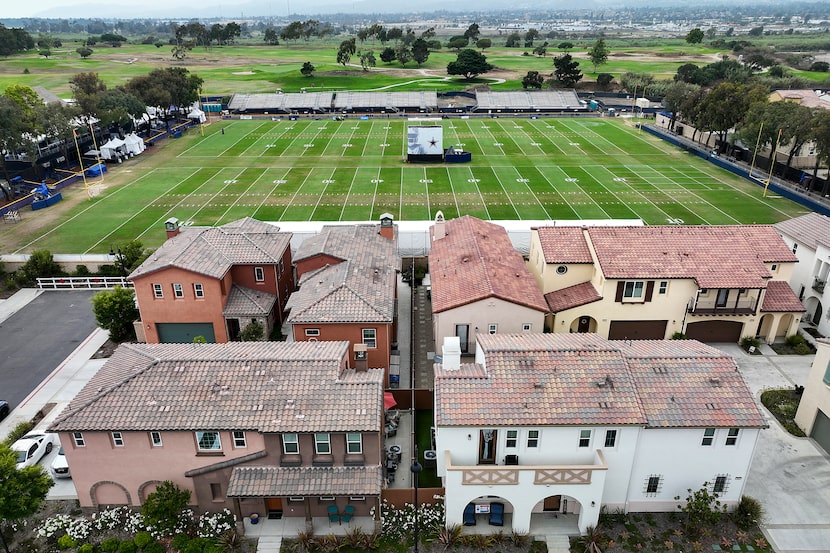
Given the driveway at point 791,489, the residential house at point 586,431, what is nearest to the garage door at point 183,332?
the residential house at point 586,431

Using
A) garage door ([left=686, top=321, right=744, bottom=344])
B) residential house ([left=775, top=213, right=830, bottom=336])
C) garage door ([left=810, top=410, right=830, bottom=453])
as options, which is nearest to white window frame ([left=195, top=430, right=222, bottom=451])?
garage door ([left=810, top=410, right=830, bottom=453])

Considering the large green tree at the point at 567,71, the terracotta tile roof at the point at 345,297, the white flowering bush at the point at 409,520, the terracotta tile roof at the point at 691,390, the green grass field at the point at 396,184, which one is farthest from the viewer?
the large green tree at the point at 567,71

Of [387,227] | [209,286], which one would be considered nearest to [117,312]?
[209,286]

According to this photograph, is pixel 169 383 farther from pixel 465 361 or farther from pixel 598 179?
pixel 598 179

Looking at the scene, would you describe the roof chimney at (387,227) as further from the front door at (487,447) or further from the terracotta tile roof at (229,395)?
the front door at (487,447)

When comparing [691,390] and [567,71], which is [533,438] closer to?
[691,390]
